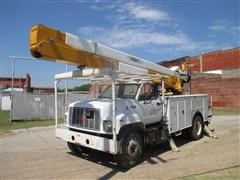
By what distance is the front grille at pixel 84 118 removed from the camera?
7.68 meters

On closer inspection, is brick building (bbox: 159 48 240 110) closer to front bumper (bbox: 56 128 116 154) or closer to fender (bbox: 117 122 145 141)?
fender (bbox: 117 122 145 141)

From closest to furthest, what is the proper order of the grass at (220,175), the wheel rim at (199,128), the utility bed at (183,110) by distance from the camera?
the grass at (220,175), the utility bed at (183,110), the wheel rim at (199,128)

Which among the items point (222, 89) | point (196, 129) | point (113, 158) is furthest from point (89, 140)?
point (222, 89)

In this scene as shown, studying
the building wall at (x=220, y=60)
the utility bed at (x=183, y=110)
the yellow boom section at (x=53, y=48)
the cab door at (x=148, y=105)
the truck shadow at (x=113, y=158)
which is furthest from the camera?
the building wall at (x=220, y=60)

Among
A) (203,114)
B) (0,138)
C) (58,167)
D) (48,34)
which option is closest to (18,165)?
(58,167)

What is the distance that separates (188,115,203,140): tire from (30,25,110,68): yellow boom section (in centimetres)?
570

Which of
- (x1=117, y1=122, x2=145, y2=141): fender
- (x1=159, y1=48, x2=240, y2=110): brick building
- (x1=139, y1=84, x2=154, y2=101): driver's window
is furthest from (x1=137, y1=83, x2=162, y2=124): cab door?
(x1=159, y1=48, x2=240, y2=110): brick building

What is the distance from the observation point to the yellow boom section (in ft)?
19.1

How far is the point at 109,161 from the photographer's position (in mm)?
8398

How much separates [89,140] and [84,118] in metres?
0.84

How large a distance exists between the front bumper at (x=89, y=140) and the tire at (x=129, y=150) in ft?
1.12

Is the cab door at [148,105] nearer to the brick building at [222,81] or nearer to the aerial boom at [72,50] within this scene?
the aerial boom at [72,50]

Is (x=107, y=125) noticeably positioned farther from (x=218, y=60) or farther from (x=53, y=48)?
(x=218, y=60)

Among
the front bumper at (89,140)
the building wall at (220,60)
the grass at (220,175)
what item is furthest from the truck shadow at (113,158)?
the building wall at (220,60)
